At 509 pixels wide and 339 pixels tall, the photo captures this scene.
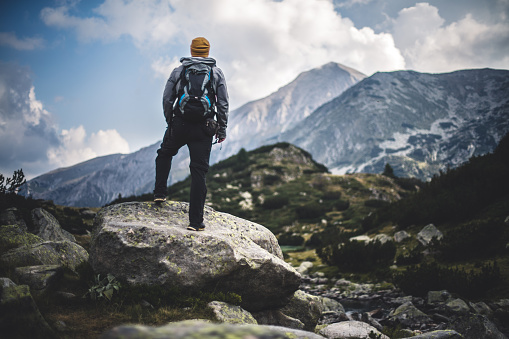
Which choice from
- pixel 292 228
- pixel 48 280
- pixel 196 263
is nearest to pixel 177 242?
pixel 196 263

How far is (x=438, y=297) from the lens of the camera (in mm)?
9164

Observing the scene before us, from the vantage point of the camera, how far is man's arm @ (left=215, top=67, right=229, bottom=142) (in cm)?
582

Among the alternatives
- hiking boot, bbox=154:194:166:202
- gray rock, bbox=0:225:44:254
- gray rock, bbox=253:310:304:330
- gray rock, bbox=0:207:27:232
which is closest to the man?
hiking boot, bbox=154:194:166:202

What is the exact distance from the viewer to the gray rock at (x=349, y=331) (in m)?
5.84

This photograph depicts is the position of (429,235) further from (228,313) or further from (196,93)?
(196,93)

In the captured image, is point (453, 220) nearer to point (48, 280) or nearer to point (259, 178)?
point (48, 280)

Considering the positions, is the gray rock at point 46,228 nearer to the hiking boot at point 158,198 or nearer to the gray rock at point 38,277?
the gray rock at point 38,277

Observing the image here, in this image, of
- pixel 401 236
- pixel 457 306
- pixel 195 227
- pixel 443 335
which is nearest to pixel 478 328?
pixel 443 335

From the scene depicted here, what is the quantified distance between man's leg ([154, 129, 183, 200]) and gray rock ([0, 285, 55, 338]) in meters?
3.10

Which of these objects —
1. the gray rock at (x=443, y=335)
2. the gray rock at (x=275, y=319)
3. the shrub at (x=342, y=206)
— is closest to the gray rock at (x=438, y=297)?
the gray rock at (x=443, y=335)

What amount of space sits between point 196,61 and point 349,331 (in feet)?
21.6

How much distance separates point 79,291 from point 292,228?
34078mm

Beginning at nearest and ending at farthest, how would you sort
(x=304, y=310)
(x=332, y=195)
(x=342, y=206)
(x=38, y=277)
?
(x=38, y=277) → (x=304, y=310) → (x=342, y=206) → (x=332, y=195)

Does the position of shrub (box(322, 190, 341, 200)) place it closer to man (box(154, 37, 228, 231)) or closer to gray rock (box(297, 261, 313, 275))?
gray rock (box(297, 261, 313, 275))
